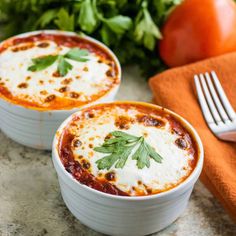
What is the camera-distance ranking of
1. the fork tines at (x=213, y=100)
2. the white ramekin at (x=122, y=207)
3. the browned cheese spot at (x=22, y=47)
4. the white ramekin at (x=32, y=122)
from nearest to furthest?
the white ramekin at (x=122, y=207) → the white ramekin at (x=32, y=122) → the fork tines at (x=213, y=100) → the browned cheese spot at (x=22, y=47)

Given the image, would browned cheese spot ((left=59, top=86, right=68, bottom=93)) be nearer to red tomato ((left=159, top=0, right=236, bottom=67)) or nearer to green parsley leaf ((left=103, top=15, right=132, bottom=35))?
green parsley leaf ((left=103, top=15, right=132, bottom=35))

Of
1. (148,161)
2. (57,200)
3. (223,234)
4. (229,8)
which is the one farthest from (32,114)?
(229,8)

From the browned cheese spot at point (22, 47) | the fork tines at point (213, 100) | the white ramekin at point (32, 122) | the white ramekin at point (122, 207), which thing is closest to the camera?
the white ramekin at point (122, 207)

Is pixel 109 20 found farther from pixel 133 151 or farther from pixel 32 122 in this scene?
pixel 133 151

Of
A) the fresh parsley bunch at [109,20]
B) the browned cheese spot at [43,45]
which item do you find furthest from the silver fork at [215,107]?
the browned cheese spot at [43,45]

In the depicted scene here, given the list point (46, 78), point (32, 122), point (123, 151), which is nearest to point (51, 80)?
point (46, 78)

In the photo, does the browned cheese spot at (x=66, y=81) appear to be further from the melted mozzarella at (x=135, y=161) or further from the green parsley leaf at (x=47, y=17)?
the green parsley leaf at (x=47, y=17)
